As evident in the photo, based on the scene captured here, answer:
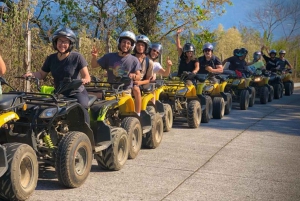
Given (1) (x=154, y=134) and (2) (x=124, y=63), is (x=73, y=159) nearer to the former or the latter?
(2) (x=124, y=63)

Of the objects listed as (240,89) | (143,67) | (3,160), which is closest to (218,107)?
(240,89)

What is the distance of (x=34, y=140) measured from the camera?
5926 mm

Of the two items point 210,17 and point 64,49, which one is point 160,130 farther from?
point 210,17

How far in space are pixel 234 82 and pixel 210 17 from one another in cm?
311

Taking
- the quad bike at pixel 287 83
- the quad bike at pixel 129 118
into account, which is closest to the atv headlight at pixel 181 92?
the quad bike at pixel 129 118

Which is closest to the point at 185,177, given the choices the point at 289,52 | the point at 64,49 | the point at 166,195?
the point at 166,195

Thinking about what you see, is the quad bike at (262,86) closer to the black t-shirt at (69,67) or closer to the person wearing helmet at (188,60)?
the person wearing helmet at (188,60)

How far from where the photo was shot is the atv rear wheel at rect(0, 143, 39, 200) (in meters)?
5.14

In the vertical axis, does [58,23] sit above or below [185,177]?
above

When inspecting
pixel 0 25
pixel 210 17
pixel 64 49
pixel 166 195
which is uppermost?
pixel 210 17

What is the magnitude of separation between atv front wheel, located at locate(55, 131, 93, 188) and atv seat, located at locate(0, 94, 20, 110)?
0.73 m

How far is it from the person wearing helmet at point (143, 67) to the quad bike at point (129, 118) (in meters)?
0.27

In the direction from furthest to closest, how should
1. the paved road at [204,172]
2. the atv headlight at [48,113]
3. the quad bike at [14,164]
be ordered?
1. the paved road at [204,172]
2. the atv headlight at [48,113]
3. the quad bike at [14,164]

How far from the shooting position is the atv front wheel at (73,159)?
5.89m
